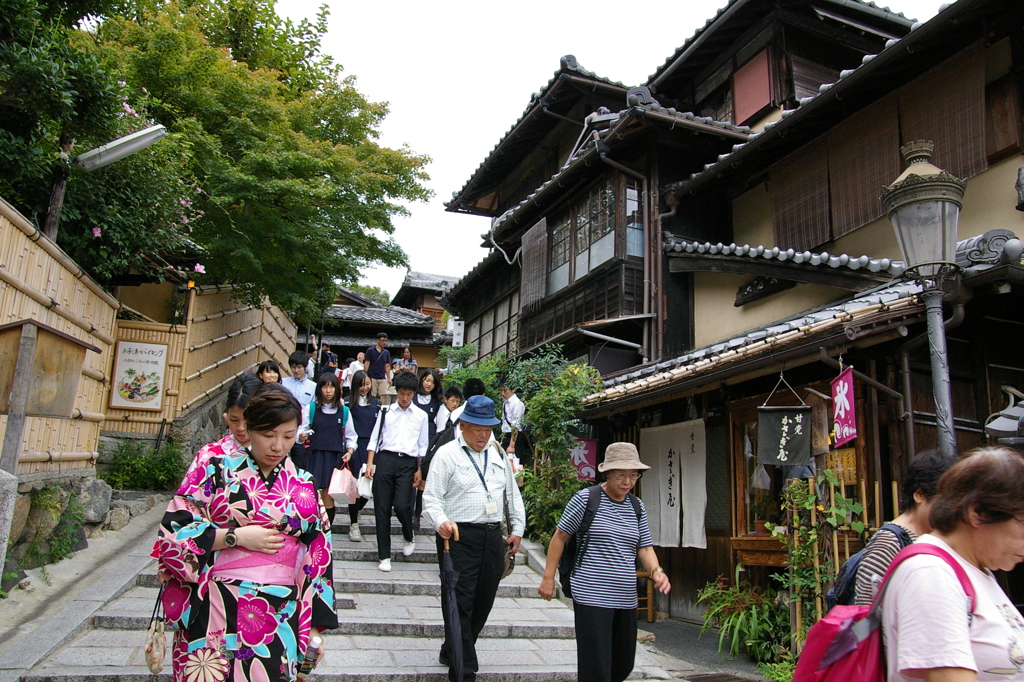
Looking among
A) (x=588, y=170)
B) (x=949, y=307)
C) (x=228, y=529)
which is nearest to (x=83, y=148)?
(x=228, y=529)

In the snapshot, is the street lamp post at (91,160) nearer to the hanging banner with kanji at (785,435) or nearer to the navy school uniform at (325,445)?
the navy school uniform at (325,445)

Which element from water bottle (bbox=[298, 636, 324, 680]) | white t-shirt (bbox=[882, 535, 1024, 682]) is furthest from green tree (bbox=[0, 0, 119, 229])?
white t-shirt (bbox=[882, 535, 1024, 682])

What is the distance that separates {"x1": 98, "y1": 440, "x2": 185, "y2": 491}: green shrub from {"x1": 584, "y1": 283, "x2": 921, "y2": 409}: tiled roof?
23.7 feet

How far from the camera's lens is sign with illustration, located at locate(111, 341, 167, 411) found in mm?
12422

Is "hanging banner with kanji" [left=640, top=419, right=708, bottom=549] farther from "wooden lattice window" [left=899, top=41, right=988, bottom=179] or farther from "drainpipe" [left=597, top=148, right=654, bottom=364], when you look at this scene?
"wooden lattice window" [left=899, top=41, right=988, bottom=179]

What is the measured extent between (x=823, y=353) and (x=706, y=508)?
12.6 feet

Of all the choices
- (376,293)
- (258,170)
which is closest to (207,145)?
(258,170)

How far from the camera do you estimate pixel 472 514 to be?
19.1 ft

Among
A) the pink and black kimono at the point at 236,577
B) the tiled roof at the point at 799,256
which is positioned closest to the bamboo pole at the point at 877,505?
the tiled roof at the point at 799,256

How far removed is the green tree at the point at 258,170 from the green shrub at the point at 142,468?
415 centimetres

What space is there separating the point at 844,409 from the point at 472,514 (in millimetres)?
3777

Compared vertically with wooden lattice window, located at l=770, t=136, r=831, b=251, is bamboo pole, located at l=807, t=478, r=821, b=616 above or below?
below

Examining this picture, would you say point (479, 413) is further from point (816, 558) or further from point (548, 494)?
point (548, 494)

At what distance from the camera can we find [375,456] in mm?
9031
